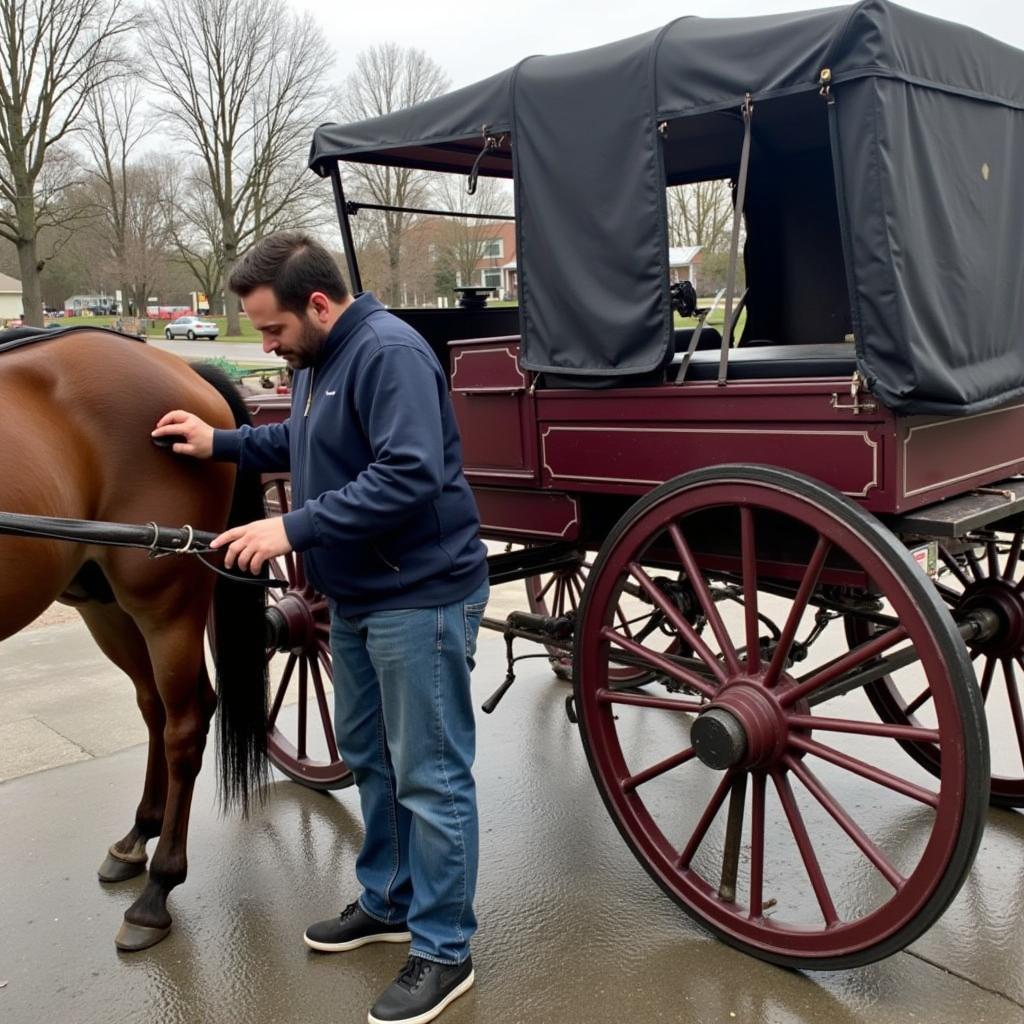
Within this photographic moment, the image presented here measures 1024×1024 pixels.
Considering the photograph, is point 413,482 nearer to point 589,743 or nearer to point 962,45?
point 589,743

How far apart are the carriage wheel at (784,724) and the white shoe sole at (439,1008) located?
58 centimetres

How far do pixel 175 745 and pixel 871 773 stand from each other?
192cm

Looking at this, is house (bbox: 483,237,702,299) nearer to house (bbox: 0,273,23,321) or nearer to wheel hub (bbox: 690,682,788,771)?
wheel hub (bbox: 690,682,788,771)

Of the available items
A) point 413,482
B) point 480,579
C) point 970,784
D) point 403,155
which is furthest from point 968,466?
point 403,155

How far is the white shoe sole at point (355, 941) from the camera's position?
269 cm

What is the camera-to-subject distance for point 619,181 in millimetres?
2779

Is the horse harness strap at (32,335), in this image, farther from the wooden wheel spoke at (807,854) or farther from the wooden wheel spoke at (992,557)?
the wooden wheel spoke at (992,557)

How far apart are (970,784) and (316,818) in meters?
2.26

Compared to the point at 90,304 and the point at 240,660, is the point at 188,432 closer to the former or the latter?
the point at 240,660

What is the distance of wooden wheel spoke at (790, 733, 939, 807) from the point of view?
224 centimetres

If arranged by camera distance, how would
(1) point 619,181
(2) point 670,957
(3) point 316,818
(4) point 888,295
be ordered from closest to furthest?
1. (4) point 888,295
2. (2) point 670,957
3. (1) point 619,181
4. (3) point 316,818

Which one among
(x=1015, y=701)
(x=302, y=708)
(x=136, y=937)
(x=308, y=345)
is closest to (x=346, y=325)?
(x=308, y=345)

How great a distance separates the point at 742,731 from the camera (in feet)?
7.97

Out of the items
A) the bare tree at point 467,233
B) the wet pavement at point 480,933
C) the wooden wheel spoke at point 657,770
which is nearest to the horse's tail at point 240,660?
the wet pavement at point 480,933
